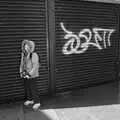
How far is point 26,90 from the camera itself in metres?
4.89

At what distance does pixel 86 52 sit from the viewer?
19.8 ft

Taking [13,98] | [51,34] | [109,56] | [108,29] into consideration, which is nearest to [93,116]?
[13,98]

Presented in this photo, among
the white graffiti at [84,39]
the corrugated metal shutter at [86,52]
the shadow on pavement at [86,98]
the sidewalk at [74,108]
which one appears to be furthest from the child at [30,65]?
the white graffiti at [84,39]

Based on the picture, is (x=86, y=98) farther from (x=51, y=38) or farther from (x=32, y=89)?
(x=51, y=38)

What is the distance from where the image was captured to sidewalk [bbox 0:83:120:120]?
4.14 m

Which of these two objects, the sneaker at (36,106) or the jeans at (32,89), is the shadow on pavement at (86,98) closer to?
the sneaker at (36,106)

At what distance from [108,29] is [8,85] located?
13.1 feet

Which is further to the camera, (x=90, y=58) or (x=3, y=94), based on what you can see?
(x=90, y=58)

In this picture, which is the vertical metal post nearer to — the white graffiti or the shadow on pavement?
the white graffiti

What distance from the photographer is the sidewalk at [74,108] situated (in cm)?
414

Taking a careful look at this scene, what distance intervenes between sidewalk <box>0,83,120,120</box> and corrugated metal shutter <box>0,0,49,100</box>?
56cm

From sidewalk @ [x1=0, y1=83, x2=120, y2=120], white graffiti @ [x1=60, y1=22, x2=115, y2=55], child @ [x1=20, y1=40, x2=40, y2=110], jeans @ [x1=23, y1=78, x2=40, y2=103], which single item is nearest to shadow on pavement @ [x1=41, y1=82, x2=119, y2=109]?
sidewalk @ [x1=0, y1=83, x2=120, y2=120]

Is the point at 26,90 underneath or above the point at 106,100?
above

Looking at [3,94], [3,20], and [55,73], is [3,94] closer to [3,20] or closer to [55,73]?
[55,73]
